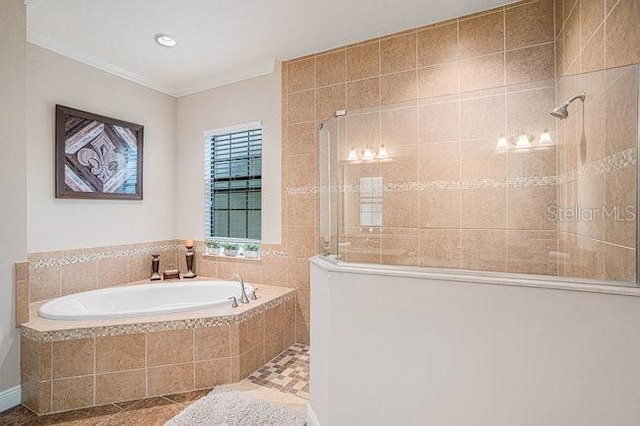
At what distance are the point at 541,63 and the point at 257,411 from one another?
9.71 ft

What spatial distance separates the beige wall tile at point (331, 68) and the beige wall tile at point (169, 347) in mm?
2363

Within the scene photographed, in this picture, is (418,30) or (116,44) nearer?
(418,30)

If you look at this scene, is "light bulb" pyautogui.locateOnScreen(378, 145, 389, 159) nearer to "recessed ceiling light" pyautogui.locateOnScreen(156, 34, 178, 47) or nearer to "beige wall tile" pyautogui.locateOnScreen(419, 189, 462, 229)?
"beige wall tile" pyautogui.locateOnScreen(419, 189, 462, 229)

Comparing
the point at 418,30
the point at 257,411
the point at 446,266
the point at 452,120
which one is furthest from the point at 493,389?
the point at 418,30

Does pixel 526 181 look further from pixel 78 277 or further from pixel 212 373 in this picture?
pixel 78 277

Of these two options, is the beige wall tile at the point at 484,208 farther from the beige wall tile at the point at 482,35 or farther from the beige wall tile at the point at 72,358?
the beige wall tile at the point at 72,358

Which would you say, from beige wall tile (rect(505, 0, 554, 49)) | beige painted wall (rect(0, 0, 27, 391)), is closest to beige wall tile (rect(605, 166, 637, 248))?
beige wall tile (rect(505, 0, 554, 49))

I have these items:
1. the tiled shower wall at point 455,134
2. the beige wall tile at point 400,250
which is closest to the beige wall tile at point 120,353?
the tiled shower wall at point 455,134

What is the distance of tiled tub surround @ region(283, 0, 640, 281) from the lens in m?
1.60

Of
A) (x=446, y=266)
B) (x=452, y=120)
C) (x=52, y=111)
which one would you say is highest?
(x=52, y=111)

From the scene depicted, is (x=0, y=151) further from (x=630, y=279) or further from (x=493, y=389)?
(x=630, y=279)

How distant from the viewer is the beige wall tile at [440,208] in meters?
2.00

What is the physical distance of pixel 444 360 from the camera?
1.37 meters

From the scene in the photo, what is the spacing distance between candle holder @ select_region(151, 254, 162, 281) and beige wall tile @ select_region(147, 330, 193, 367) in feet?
4.40
